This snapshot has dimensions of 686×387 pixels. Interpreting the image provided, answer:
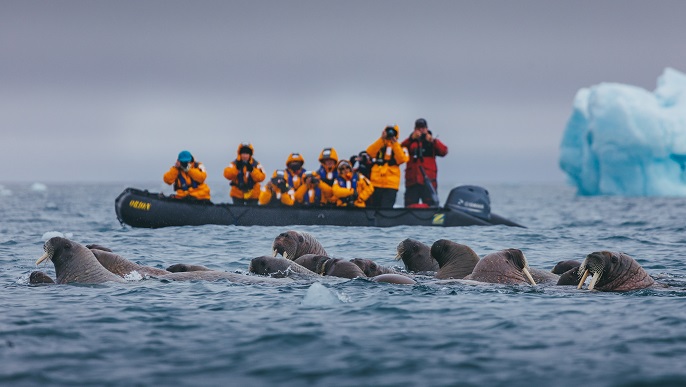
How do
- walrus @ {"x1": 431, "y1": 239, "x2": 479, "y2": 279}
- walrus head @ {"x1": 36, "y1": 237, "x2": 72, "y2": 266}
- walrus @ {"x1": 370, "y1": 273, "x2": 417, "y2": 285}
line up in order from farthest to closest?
walrus @ {"x1": 431, "y1": 239, "x2": 479, "y2": 279} < walrus head @ {"x1": 36, "y1": 237, "x2": 72, "y2": 266} < walrus @ {"x1": 370, "y1": 273, "x2": 417, "y2": 285}

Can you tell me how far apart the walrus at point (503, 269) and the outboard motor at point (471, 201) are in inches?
414

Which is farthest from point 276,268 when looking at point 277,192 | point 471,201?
point 471,201

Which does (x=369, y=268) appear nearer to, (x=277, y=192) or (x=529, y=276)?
(x=529, y=276)

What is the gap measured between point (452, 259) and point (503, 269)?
1.09m

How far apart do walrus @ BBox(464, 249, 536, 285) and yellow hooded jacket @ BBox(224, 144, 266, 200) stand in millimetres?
11521

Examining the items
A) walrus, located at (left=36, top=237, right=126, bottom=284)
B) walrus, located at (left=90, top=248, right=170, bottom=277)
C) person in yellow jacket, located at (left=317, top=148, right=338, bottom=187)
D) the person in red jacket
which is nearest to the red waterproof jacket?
the person in red jacket

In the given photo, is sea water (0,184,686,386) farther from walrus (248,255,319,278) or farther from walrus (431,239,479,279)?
walrus (431,239,479,279)

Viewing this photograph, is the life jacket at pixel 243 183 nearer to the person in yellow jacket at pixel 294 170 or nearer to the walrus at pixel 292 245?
the person in yellow jacket at pixel 294 170

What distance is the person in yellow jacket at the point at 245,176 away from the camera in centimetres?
2086

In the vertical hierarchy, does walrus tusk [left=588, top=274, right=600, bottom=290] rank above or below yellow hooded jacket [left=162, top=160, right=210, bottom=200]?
below

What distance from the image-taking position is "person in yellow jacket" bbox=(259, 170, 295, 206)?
21062 millimetres

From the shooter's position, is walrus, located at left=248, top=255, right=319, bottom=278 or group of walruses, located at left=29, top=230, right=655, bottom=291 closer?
group of walruses, located at left=29, top=230, right=655, bottom=291

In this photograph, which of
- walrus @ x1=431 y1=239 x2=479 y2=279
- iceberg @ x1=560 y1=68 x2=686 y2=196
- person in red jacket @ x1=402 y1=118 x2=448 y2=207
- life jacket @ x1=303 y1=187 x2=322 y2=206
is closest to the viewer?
walrus @ x1=431 y1=239 x2=479 y2=279

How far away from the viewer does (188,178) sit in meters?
20.6
